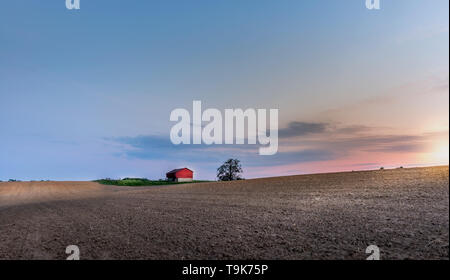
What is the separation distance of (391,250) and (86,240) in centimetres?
1045

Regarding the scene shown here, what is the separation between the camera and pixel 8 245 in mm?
11398

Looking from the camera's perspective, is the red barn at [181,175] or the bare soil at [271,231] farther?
the red barn at [181,175]

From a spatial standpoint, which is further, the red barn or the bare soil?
the red barn

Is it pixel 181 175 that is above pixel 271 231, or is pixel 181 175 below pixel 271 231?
above

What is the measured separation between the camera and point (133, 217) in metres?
15.0

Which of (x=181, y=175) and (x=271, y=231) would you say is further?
(x=181, y=175)

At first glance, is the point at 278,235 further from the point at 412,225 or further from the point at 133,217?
the point at 133,217
